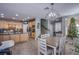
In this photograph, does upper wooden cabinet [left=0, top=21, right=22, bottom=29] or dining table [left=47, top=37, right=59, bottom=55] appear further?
dining table [left=47, top=37, right=59, bottom=55]

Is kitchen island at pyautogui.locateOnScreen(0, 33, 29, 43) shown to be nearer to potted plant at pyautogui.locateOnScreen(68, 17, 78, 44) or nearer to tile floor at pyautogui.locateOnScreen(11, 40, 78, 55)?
tile floor at pyautogui.locateOnScreen(11, 40, 78, 55)

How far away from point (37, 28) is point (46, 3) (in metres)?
0.53

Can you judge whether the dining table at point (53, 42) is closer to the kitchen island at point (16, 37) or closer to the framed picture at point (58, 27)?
the framed picture at point (58, 27)

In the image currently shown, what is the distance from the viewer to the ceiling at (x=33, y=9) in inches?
87.0

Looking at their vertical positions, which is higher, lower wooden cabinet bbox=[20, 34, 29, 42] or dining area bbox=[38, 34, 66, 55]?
lower wooden cabinet bbox=[20, 34, 29, 42]

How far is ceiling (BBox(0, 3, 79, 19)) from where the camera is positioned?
2.21m

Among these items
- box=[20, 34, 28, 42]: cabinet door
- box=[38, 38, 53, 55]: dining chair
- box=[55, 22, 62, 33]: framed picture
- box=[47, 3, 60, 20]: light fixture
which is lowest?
box=[38, 38, 53, 55]: dining chair

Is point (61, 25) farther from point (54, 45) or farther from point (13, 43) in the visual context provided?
point (13, 43)

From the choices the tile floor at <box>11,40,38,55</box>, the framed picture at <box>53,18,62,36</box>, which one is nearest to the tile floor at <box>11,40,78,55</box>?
the tile floor at <box>11,40,38,55</box>

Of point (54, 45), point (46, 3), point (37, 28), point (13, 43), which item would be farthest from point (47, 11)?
point (13, 43)

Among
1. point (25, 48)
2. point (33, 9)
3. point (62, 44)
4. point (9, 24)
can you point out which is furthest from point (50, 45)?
point (9, 24)

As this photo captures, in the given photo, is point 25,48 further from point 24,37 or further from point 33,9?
point 33,9

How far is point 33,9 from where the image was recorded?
7.36 feet

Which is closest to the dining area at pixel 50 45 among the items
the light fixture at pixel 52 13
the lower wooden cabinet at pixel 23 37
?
the lower wooden cabinet at pixel 23 37
